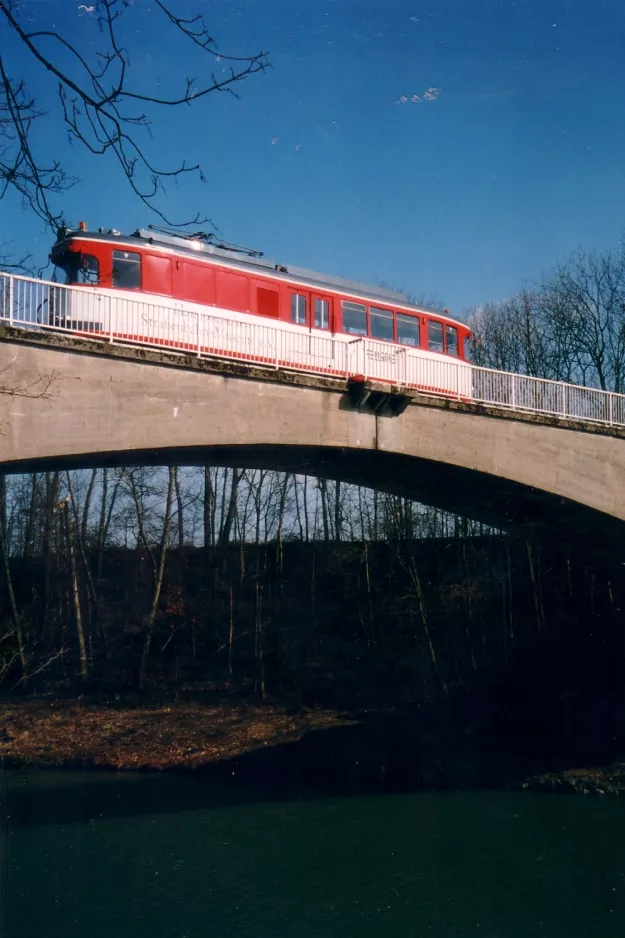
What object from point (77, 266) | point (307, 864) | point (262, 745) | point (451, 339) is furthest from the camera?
point (262, 745)

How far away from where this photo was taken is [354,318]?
18.7 meters

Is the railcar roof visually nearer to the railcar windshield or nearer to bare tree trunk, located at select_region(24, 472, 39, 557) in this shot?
the railcar windshield

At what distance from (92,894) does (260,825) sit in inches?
189

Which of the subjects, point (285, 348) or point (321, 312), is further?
point (321, 312)

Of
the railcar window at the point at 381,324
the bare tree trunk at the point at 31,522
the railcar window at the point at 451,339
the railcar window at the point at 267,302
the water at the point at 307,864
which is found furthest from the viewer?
the bare tree trunk at the point at 31,522

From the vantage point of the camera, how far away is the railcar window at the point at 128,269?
584 inches

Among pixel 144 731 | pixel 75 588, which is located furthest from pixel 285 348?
pixel 75 588

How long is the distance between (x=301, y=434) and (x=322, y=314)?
4.35 m

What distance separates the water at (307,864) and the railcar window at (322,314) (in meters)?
10.8

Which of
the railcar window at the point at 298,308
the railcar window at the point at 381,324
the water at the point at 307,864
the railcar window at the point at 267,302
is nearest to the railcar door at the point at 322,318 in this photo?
the railcar window at the point at 298,308

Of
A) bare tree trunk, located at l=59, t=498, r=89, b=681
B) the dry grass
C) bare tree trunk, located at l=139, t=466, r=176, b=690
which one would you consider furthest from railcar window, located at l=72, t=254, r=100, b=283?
bare tree trunk, located at l=59, t=498, r=89, b=681

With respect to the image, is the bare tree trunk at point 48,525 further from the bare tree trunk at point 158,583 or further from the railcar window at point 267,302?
the railcar window at point 267,302

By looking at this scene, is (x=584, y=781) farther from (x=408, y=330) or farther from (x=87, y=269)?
(x=87, y=269)

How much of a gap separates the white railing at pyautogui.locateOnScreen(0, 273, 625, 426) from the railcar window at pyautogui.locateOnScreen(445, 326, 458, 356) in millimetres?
364
